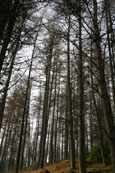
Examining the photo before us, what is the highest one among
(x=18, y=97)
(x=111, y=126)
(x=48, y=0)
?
(x=18, y=97)

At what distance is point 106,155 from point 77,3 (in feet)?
22.7

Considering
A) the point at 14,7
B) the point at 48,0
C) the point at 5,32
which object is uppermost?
the point at 48,0

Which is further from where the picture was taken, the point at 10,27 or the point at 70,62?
the point at 70,62

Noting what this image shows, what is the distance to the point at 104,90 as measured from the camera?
5.95 ft

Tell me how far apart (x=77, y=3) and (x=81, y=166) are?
5158 millimetres

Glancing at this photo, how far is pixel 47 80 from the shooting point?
11.0 m

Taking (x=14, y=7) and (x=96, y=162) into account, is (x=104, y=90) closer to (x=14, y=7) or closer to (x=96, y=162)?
(x=14, y=7)

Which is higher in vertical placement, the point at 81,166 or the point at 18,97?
the point at 18,97

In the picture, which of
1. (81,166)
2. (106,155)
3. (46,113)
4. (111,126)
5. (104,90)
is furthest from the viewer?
(46,113)

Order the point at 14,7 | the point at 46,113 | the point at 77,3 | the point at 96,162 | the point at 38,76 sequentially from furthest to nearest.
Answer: the point at 38,76
the point at 46,113
the point at 96,162
the point at 77,3
the point at 14,7

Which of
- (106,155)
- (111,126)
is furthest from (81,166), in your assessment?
(111,126)

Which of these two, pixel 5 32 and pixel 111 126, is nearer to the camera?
pixel 111 126

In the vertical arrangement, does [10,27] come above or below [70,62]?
below

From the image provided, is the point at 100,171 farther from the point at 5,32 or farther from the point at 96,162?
the point at 5,32
